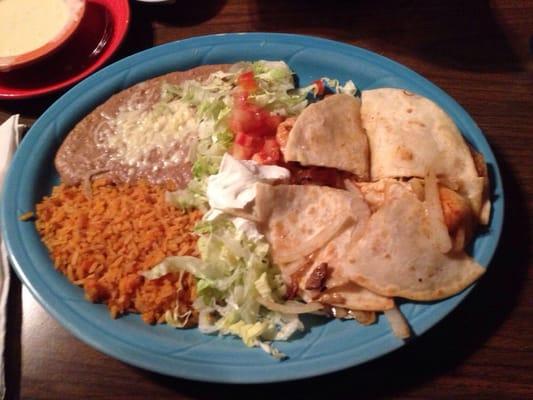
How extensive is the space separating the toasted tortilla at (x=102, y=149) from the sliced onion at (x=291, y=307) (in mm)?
620

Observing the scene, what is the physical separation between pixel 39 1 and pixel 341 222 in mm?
1976

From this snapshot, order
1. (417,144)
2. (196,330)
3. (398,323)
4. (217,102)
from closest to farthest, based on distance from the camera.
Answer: (398,323), (196,330), (417,144), (217,102)

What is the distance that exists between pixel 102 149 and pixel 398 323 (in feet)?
4.47

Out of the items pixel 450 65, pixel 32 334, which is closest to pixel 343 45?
pixel 450 65

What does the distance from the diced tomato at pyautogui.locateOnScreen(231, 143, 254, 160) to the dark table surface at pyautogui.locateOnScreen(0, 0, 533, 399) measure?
2.71 feet

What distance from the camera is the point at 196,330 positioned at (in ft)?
5.79

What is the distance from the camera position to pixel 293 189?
1.85 meters

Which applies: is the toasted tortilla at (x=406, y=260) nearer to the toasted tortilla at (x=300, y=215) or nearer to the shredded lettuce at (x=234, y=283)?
the toasted tortilla at (x=300, y=215)

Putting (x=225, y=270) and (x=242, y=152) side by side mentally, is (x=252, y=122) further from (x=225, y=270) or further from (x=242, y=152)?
(x=225, y=270)

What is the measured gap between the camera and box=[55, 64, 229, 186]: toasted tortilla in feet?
7.00

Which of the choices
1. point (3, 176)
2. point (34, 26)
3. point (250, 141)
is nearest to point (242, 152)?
point (250, 141)

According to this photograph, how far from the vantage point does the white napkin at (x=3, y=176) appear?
175 cm

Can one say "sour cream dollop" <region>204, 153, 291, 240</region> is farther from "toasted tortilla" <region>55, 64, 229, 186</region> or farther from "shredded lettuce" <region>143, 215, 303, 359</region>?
"toasted tortilla" <region>55, 64, 229, 186</region>

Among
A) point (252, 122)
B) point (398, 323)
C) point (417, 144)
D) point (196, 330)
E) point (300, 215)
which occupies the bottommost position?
point (196, 330)
